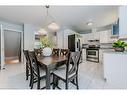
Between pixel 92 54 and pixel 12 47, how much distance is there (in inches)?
180

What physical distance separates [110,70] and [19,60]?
4802 millimetres

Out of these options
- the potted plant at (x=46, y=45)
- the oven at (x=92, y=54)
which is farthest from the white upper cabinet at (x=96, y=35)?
the potted plant at (x=46, y=45)

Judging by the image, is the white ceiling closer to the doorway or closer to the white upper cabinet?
the doorway

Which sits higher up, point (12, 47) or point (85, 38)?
point (85, 38)

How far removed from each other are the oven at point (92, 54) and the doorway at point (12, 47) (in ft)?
13.3

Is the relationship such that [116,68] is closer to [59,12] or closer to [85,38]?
[59,12]

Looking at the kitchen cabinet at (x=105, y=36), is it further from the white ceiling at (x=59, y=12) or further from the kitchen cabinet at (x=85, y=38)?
the white ceiling at (x=59, y=12)

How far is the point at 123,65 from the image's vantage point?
2283mm

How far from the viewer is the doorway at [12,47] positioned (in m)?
5.16

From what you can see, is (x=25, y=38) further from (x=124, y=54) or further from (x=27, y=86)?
(x=124, y=54)

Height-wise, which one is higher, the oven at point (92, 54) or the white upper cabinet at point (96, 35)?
the white upper cabinet at point (96, 35)

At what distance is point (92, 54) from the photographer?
18.8ft

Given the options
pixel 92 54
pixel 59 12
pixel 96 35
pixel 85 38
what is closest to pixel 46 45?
pixel 59 12
